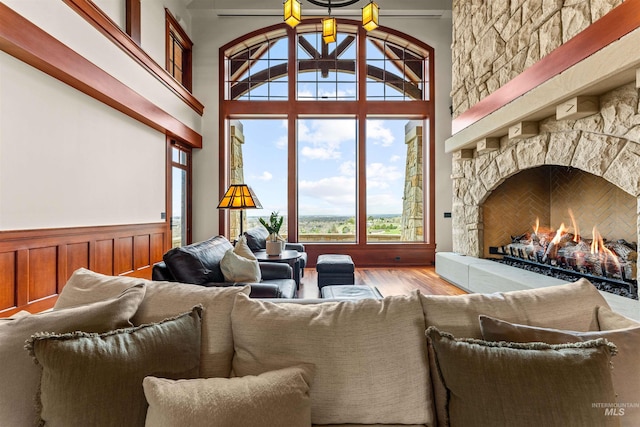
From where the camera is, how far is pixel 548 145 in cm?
307

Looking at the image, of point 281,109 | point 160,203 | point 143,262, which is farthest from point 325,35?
point 143,262

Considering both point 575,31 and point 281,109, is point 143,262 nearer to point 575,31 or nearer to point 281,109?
point 281,109

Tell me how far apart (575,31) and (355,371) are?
3169 mm

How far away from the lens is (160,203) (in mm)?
4777

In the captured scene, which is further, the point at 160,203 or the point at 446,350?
the point at 160,203

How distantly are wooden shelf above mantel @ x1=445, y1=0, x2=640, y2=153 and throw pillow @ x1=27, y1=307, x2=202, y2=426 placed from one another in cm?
293

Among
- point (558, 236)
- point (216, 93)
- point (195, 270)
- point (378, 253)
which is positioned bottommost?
point (378, 253)

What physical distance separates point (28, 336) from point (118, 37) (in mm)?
3666

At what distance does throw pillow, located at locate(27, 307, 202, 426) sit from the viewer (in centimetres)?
84

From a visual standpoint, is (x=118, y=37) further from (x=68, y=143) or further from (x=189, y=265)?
(x=189, y=265)

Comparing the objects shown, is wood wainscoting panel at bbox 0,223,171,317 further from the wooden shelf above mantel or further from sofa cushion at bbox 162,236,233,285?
the wooden shelf above mantel

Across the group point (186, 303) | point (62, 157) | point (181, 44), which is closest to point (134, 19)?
point (181, 44)

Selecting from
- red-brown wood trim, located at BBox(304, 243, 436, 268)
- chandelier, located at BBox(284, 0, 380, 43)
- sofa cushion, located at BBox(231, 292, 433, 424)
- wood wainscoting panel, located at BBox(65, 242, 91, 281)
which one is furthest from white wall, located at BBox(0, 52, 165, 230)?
red-brown wood trim, located at BBox(304, 243, 436, 268)

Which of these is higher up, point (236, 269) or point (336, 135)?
point (336, 135)
